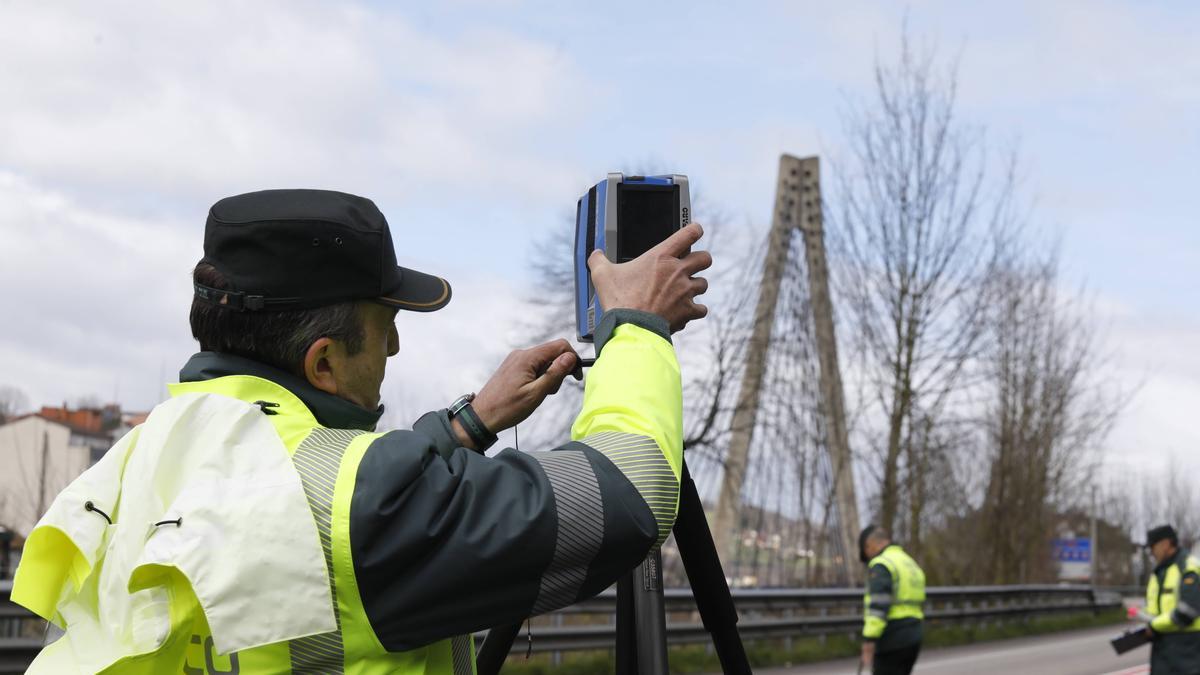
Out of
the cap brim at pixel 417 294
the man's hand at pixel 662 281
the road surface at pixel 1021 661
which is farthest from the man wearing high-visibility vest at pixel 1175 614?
the cap brim at pixel 417 294

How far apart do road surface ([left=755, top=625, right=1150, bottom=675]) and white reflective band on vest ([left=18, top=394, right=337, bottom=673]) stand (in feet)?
48.3

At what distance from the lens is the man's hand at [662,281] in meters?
2.04

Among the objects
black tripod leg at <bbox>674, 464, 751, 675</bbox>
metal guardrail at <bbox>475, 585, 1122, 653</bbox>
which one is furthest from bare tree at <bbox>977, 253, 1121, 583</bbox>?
black tripod leg at <bbox>674, 464, 751, 675</bbox>

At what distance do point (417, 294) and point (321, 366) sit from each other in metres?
0.19

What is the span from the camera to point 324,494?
1758 mm

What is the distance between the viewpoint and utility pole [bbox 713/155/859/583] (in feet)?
72.5

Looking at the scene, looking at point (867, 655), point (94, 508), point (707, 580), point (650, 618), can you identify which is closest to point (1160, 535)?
point (867, 655)

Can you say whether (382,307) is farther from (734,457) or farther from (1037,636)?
(1037,636)

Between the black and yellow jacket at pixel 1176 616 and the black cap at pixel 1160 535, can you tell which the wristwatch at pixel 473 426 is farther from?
the black cap at pixel 1160 535

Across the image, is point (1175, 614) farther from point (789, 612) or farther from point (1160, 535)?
point (789, 612)

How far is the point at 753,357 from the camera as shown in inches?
882

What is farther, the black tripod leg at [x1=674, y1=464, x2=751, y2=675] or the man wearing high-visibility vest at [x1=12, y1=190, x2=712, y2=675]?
the black tripod leg at [x1=674, y1=464, x2=751, y2=675]

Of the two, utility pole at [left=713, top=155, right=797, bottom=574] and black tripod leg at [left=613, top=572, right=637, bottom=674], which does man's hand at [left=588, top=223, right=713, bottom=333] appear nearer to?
black tripod leg at [left=613, top=572, right=637, bottom=674]

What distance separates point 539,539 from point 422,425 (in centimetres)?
38
